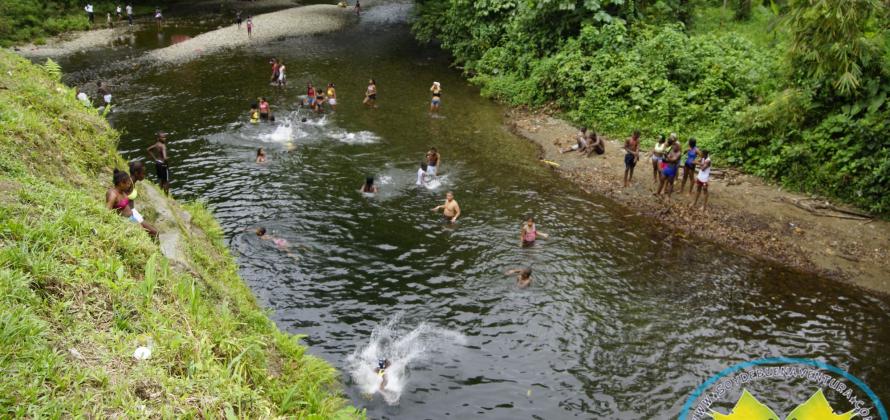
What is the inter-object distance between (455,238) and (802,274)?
9355mm

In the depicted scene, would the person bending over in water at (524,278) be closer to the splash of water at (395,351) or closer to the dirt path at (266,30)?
the splash of water at (395,351)

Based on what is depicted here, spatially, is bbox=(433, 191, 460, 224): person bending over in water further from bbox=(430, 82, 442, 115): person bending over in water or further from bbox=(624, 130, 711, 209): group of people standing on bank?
bbox=(430, 82, 442, 115): person bending over in water

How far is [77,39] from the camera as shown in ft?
129

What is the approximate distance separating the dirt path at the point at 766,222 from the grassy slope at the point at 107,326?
12.5 meters

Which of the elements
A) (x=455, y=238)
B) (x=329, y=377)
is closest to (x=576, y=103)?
(x=455, y=238)

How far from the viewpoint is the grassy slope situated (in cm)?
529

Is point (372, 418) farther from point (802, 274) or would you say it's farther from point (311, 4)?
point (311, 4)

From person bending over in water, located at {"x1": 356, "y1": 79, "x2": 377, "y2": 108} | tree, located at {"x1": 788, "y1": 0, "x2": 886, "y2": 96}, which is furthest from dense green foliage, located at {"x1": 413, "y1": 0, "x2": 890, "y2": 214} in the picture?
person bending over in water, located at {"x1": 356, "y1": 79, "x2": 377, "y2": 108}

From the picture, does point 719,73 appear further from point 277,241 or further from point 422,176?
point 277,241

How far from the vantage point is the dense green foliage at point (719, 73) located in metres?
17.1

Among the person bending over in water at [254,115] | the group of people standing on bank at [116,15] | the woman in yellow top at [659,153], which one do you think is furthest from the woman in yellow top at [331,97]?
the group of people standing on bank at [116,15]

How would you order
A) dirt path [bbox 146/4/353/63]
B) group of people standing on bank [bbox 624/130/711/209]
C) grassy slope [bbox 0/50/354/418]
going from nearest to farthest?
grassy slope [bbox 0/50/354/418] < group of people standing on bank [bbox 624/130/711/209] < dirt path [bbox 146/4/353/63]

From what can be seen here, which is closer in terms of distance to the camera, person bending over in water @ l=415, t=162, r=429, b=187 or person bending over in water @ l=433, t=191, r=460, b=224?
person bending over in water @ l=433, t=191, r=460, b=224

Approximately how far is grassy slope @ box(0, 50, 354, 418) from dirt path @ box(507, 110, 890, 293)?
12472mm
